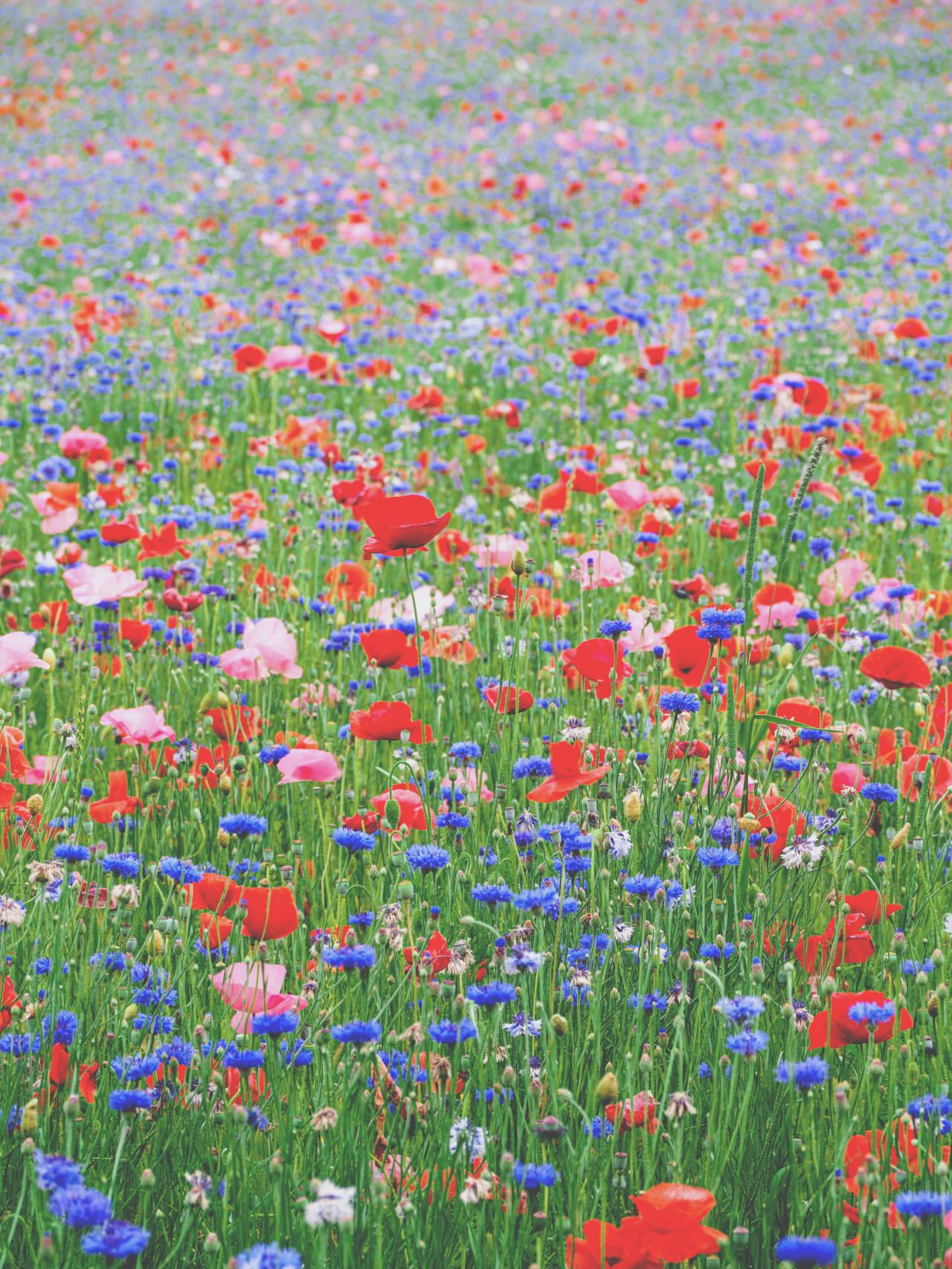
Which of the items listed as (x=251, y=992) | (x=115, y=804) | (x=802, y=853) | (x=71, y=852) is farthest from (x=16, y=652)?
(x=802, y=853)

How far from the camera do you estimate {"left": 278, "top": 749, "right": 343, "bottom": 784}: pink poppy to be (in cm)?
187

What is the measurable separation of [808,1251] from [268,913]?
2.49 ft

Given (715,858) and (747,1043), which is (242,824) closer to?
(715,858)

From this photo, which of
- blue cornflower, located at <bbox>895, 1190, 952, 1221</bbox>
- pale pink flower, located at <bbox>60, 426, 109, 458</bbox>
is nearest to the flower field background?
blue cornflower, located at <bbox>895, 1190, 952, 1221</bbox>

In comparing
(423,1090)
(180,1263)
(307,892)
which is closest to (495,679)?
(307,892)

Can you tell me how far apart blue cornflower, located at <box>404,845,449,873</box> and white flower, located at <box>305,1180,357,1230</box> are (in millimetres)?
541

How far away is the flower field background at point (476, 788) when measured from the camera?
1.29 meters

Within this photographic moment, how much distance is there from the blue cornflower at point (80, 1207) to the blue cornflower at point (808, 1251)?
565mm

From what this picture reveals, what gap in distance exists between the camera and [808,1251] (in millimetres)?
1019

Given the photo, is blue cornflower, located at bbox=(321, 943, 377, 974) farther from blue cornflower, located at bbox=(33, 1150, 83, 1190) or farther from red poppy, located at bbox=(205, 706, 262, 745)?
red poppy, located at bbox=(205, 706, 262, 745)

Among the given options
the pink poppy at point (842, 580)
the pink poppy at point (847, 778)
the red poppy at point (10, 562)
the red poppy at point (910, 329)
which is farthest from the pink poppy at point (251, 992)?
the red poppy at point (910, 329)

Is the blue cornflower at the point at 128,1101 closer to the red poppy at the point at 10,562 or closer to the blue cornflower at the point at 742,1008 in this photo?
the blue cornflower at the point at 742,1008

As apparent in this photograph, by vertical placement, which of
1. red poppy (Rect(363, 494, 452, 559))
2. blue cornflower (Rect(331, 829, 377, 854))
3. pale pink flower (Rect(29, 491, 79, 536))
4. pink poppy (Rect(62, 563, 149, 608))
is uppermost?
red poppy (Rect(363, 494, 452, 559))

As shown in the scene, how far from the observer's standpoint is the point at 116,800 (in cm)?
193
